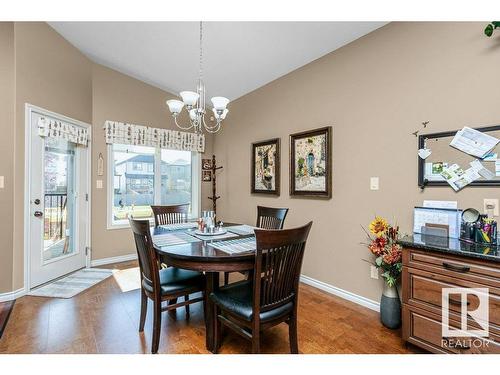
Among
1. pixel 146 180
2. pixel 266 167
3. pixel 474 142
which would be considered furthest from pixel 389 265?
pixel 146 180

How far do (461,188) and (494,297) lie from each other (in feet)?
2.68

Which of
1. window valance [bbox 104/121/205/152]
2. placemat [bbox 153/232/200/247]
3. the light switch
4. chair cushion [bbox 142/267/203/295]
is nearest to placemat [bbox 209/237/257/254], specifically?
placemat [bbox 153/232/200/247]

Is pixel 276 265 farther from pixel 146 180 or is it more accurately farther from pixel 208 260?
pixel 146 180

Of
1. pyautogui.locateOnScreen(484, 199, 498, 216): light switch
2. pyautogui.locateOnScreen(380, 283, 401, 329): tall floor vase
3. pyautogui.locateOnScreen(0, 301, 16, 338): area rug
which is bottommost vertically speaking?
pyautogui.locateOnScreen(0, 301, 16, 338): area rug

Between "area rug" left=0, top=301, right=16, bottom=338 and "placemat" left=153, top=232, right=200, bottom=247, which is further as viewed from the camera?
"area rug" left=0, top=301, right=16, bottom=338

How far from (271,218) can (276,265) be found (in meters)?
1.22

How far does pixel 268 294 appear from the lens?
156 cm

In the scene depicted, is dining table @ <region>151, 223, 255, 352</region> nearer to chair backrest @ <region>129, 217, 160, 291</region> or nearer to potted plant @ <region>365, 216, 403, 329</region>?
chair backrest @ <region>129, 217, 160, 291</region>

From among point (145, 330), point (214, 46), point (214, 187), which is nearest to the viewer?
point (145, 330)

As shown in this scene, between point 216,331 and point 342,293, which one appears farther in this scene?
point 342,293

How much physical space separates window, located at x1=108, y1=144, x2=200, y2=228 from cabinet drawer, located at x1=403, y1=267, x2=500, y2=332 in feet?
12.2

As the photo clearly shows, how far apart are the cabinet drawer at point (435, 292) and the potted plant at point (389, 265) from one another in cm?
28

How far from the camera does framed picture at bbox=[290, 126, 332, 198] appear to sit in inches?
113
